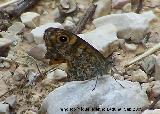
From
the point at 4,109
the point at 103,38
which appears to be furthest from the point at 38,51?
the point at 4,109

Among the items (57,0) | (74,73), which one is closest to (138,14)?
(57,0)

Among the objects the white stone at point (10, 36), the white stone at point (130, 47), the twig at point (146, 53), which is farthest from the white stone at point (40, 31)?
the twig at point (146, 53)

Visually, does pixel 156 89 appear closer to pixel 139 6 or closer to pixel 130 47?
pixel 130 47

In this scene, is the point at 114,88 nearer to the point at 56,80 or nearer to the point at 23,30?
the point at 56,80

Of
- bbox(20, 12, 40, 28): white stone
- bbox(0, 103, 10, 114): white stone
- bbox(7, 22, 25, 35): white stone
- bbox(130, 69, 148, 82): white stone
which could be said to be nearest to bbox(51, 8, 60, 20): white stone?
bbox(20, 12, 40, 28): white stone

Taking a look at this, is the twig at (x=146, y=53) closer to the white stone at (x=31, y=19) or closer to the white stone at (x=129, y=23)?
the white stone at (x=129, y=23)

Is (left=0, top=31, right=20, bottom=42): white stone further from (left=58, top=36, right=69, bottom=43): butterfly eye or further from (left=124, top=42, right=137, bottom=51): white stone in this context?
(left=58, top=36, right=69, bottom=43): butterfly eye
